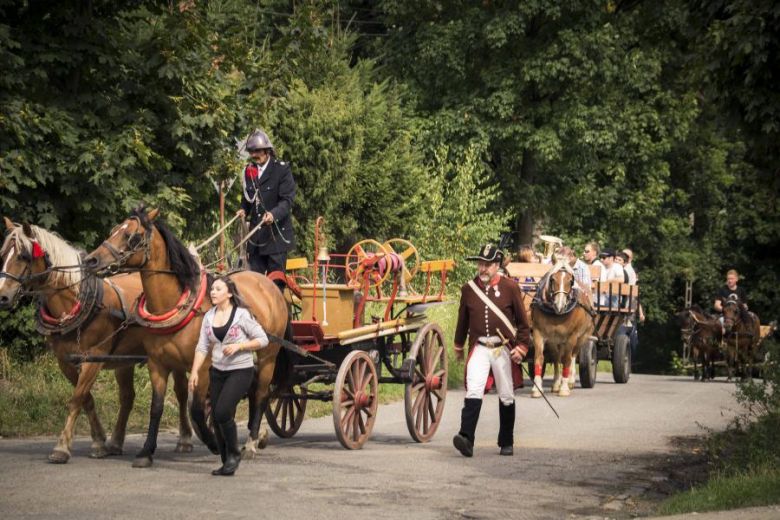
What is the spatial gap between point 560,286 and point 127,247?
10.5m

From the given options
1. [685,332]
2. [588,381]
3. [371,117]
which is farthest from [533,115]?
[588,381]

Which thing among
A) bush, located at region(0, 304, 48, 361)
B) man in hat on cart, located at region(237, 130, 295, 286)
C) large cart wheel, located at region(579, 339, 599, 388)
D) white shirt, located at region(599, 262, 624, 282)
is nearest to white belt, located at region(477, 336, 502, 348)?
man in hat on cart, located at region(237, 130, 295, 286)

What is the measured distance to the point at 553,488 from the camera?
35.5 feet

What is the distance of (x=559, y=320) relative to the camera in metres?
20.5

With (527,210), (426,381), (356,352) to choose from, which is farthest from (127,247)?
(527,210)

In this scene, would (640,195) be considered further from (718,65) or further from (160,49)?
(718,65)

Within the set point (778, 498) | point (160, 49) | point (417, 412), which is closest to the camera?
point (778, 498)

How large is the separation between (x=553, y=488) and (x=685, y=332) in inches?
760

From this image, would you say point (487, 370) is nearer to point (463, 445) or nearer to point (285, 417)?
point (463, 445)

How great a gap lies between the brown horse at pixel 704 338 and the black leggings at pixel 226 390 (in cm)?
1761

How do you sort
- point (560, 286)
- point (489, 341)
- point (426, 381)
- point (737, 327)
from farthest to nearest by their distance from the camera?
point (737, 327)
point (560, 286)
point (426, 381)
point (489, 341)

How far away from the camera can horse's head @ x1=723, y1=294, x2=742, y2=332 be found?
88.6 ft

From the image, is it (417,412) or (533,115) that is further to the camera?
(533,115)

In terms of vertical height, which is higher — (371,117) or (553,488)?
(371,117)
